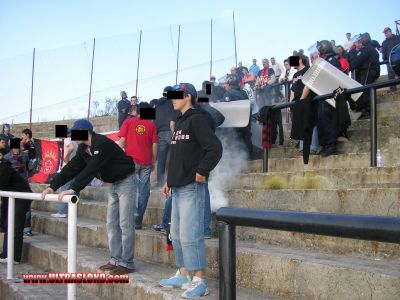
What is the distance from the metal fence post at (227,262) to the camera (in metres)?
2.07

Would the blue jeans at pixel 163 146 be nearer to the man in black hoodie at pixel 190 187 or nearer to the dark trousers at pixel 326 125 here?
the dark trousers at pixel 326 125

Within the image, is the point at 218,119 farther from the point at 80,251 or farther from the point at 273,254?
the point at 273,254

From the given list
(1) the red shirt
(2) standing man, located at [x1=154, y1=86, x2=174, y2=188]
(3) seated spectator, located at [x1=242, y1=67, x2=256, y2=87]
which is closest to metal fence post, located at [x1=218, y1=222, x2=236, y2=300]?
(1) the red shirt

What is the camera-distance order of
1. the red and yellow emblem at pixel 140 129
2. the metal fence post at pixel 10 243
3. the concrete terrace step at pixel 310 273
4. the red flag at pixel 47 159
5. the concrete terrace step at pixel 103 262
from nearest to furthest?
Answer: the concrete terrace step at pixel 310 273, the concrete terrace step at pixel 103 262, the metal fence post at pixel 10 243, the red and yellow emblem at pixel 140 129, the red flag at pixel 47 159

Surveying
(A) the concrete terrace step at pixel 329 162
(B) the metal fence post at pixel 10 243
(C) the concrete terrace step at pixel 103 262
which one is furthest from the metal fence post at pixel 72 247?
(A) the concrete terrace step at pixel 329 162

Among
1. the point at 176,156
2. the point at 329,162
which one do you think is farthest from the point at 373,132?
the point at 176,156

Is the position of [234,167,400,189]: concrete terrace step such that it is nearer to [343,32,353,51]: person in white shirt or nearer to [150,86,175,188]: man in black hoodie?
[150,86,175,188]: man in black hoodie

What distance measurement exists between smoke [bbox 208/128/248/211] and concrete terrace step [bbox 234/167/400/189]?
2.70 ft

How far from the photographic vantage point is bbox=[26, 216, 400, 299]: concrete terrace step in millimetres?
3123

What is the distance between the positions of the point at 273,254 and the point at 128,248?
156 cm

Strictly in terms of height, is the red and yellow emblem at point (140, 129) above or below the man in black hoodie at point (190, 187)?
above

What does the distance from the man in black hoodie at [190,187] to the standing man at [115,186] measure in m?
0.84

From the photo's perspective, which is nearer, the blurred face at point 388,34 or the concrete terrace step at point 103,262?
the concrete terrace step at point 103,262

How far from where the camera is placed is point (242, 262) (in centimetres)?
409
